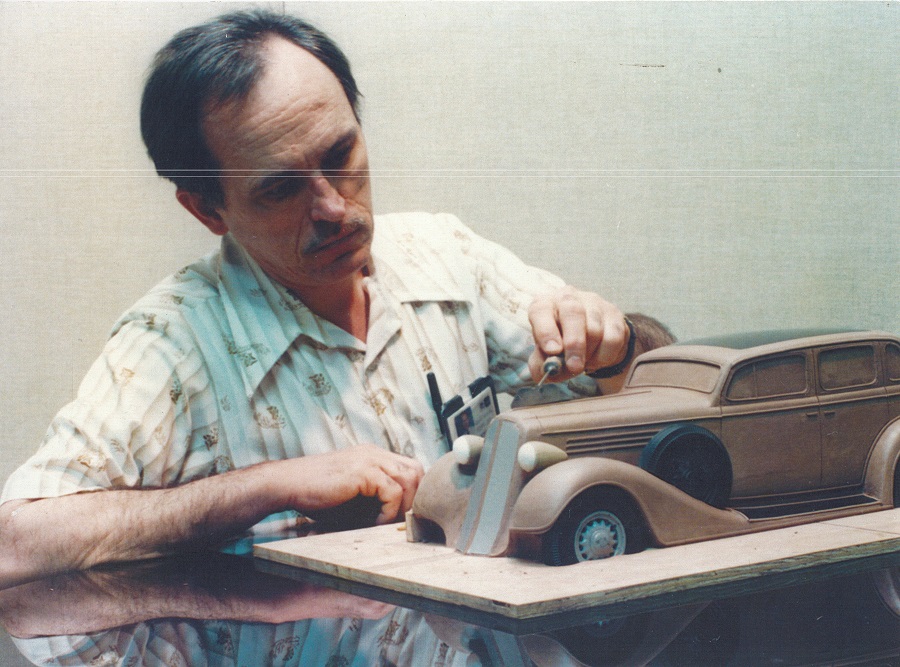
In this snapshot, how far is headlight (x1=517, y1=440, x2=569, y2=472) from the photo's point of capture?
128 cm

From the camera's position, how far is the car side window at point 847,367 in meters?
1.46

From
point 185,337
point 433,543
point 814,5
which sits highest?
point 814,5

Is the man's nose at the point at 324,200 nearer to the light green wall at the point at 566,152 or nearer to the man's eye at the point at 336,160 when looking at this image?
the man's eye at the point at 336,160

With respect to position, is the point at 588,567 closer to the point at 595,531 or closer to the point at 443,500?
the point at 595,531

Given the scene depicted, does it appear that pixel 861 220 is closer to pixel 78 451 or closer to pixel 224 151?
pixel 224 151

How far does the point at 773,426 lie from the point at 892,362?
261mm

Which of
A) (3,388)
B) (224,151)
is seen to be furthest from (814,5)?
(3,388)

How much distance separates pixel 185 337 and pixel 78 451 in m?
0.29

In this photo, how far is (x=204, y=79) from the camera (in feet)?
5.75

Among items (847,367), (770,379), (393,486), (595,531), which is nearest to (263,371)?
(393,486)

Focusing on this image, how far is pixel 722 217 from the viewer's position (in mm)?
2047

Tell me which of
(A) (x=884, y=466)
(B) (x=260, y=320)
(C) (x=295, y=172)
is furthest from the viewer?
(B) (x=260, y=320)

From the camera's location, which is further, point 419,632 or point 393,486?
point 393,486

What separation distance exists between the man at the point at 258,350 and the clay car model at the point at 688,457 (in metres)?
0.28
